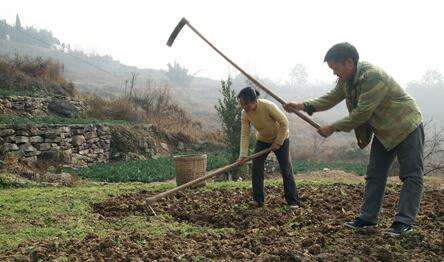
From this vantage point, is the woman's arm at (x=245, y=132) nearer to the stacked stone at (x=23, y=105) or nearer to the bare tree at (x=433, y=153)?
the bare tree at (x=433, y=153)

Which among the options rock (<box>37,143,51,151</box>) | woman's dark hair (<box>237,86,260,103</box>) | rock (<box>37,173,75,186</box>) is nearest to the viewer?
woman's dark hair (<box>237,86,260,103</box>)

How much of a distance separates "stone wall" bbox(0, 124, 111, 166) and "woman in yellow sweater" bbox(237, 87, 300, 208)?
8.68 metres

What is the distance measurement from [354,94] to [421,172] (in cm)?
93

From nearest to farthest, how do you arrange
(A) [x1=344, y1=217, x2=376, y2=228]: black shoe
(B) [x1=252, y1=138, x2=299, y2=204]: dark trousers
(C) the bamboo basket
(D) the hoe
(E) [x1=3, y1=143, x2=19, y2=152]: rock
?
(A) [x1=344, y1=217, x2=376, y2=228]: black shoe, (D) the hoe, (B) [x1=252, y1=138, x2=299, y2=204]: dark trousers, (C) the bamboo basket, (E) [x1=3, y1=143, x2=19, y2=152]: rock

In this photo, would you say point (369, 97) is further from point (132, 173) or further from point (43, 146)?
point (43, 146)

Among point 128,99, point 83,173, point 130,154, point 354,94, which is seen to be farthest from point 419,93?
point 354,94

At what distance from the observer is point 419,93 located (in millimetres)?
65062

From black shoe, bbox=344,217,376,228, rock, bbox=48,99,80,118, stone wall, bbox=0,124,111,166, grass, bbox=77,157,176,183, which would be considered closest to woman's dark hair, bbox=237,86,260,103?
black shoe, bbox=344,217,376,228

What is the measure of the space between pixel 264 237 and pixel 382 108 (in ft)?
5.32

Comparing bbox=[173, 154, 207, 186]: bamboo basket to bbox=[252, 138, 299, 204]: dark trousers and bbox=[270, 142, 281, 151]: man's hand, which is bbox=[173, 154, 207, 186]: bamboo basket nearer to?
bbox=[252, 138, 299, 204]: dark trousers

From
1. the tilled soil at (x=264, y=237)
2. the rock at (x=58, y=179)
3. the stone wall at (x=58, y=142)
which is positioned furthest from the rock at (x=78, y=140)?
the tilled soil at (x=264, y=237)

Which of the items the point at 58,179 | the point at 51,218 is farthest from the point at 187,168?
the point at 58,179

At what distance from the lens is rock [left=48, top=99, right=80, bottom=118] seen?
18234 mm

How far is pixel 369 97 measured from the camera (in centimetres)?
424
